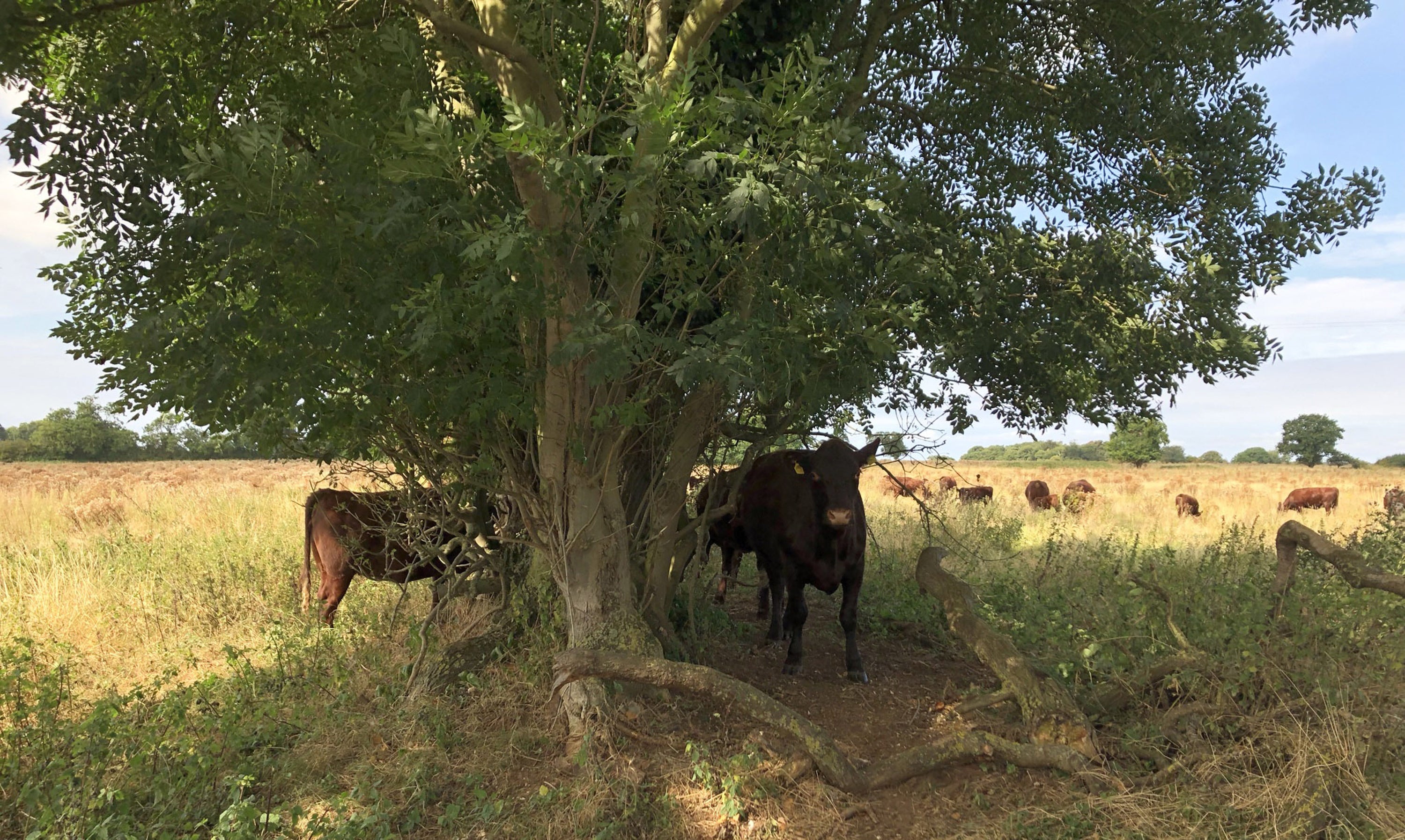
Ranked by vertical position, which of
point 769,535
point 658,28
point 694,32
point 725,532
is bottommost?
point 725,532

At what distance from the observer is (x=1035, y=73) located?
8.98 meters

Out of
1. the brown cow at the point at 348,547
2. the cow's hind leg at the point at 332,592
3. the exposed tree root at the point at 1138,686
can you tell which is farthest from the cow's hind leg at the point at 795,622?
the cow's hind leg at the point at 332,592

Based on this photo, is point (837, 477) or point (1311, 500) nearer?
point (837, 477)

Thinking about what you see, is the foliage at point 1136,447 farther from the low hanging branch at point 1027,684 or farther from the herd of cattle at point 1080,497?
the low hanging branch at point 1027,684

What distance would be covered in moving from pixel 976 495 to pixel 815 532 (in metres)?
15.9

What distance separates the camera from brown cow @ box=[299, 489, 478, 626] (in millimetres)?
8734

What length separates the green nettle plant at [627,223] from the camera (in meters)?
4.56

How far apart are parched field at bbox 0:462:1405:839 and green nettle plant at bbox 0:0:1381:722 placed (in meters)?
0.92

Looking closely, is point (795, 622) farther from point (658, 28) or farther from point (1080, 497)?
point (1080, 497)

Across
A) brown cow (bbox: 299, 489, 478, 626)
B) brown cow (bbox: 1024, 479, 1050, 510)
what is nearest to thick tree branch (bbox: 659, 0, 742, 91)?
brown cow (bbox: 299, 489, 478, 626)

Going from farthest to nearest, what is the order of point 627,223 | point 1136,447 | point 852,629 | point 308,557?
point 1136,447
point 308,557
point 852,629
point 627,223

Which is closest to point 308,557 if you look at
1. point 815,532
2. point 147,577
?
point 147,577

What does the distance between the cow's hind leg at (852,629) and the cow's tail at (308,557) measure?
18.8 ft

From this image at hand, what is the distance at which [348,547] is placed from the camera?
8.69m
